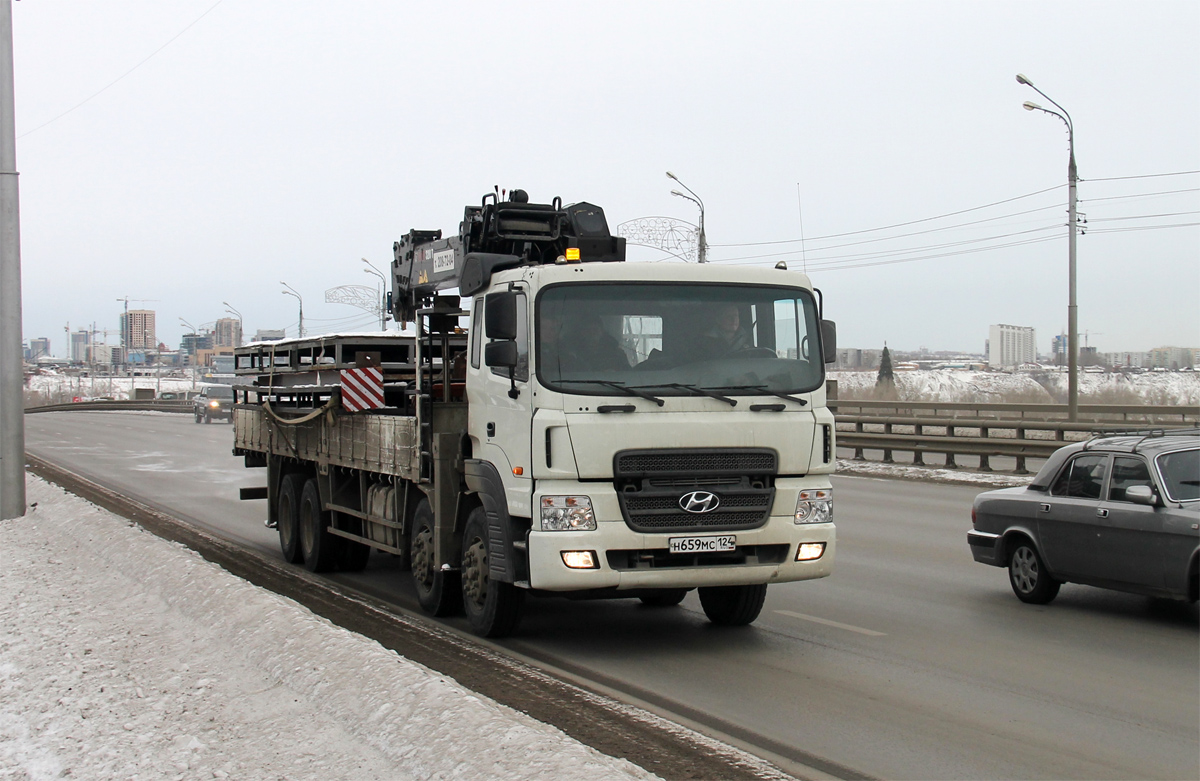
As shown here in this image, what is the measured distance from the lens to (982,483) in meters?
20.5

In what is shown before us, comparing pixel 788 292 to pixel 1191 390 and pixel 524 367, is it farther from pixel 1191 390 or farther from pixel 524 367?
pixel 1191 390

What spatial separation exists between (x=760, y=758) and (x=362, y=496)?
6.38 meters

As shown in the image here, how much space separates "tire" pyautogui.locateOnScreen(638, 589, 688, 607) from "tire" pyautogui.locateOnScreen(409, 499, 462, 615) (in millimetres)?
1605

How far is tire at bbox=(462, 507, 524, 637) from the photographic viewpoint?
8.14m

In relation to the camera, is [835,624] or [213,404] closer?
[835,624]

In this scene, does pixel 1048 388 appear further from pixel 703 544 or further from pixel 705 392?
pixel 703 544

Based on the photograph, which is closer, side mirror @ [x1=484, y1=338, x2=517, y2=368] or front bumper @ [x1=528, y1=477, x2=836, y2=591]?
front bumper @ [x1=528, y1=477, x2=836, y2=591]

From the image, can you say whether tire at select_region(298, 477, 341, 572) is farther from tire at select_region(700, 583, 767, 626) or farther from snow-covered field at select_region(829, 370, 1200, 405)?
snow-covered field at select_region(829, 370, 1200, 405)

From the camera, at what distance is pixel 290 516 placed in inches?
507

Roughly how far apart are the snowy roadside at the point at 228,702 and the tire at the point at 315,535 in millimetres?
2229

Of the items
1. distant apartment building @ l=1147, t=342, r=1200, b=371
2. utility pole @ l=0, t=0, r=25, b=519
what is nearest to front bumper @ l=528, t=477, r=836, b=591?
utility pole @ l=0, t=0, r=25, b=519

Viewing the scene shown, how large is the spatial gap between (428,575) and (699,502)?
2.82 meters

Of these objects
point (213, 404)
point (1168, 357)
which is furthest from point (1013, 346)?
point (213, 404)

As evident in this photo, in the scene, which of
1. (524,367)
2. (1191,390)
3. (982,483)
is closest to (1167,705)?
(524,367)
